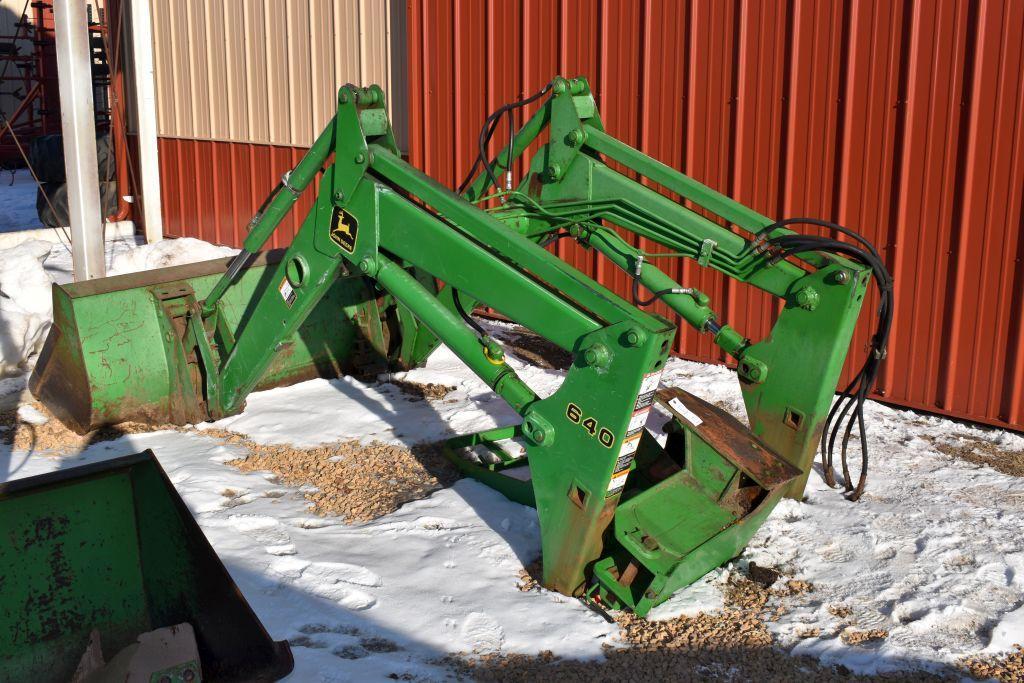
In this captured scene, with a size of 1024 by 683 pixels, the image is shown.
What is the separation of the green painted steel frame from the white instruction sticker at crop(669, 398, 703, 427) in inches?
15.8

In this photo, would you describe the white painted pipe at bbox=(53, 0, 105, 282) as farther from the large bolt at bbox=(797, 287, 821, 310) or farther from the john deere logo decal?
the large bolt at bbox=(797, 287, 821, 310)

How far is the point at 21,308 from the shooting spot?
725cm

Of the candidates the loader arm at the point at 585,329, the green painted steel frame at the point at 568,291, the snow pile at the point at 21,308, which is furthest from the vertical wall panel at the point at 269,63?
the green painted steel frame at the point at 568,291

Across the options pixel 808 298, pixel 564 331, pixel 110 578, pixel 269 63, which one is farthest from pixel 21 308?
pixel 808 298

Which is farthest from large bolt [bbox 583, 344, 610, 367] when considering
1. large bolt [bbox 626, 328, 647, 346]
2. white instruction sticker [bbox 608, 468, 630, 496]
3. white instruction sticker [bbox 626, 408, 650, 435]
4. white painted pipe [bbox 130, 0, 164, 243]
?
white painted pipe [bbox 130, 0, 164, 243]

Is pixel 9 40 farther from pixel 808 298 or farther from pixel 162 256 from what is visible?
pixel 808 298

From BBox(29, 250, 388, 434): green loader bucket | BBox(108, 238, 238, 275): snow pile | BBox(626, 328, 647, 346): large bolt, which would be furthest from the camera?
BBox(108, 238, 238, 275): snow pile

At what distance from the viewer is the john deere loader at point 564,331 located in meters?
3.84

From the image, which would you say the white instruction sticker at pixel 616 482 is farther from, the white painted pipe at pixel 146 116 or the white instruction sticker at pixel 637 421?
the white painted pipe at pixel 146 116

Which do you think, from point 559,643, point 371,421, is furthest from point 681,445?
point 371,421

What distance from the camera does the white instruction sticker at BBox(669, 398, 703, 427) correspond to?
4273mm

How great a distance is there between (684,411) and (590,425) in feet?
2.17

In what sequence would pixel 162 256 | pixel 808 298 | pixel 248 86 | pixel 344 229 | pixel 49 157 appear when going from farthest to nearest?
pixel 49 157 → pixel 248 86 → pixel 162 256 → pixel 344 229 → pixel 808 298

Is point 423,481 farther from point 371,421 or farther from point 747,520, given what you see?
point 747,520
